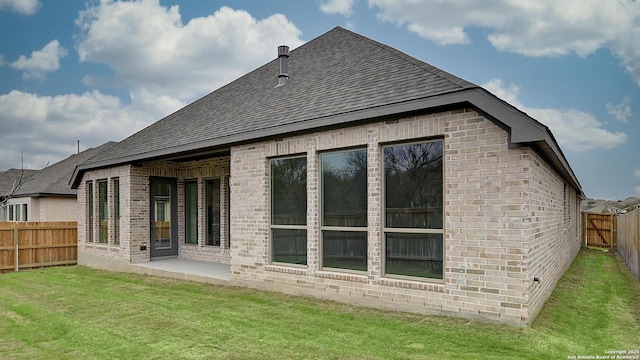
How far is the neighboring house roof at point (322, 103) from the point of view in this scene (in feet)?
18.5

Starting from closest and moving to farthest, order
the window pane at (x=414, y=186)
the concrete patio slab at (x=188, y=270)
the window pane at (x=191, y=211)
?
1. the window pane at (x=414, y=186)
2. the concrete patio slab at (x=188, y=270)
3. the window pane at (x=191, y=211)

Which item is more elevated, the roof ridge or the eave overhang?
the roof ridge

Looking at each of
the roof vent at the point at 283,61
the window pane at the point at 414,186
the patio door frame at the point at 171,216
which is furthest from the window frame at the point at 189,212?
the window pane at the point at 414,186

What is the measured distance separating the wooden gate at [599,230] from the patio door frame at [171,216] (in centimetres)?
1992

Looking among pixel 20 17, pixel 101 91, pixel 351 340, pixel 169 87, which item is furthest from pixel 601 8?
pixel 20 17

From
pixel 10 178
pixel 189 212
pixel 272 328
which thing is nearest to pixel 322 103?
pixel 272 328

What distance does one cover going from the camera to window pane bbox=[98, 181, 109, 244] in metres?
12.8

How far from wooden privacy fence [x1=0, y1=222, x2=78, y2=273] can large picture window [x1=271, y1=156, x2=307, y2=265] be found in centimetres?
978

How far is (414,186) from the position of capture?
243 inches

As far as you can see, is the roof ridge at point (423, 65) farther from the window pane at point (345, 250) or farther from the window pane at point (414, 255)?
the window pane at point (345, 250)

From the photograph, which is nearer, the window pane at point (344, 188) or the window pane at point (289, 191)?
the window pane at point (344, 188)

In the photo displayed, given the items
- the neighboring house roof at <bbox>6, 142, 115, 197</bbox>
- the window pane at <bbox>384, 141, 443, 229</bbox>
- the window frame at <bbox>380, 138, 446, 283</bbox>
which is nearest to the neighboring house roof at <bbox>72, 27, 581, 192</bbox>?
the window frame at <bbox>380, 138, 446, 283</bbox>

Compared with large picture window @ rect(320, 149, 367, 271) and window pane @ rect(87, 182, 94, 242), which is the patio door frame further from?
large picture window @ rect(320, 149, 367, 271)

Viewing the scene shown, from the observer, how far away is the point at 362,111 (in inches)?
259
